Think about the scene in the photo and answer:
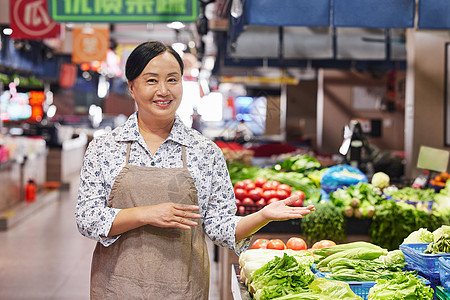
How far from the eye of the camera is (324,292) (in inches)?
106

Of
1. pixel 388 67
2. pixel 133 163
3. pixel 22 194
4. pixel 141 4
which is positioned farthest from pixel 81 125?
pixel 133 163

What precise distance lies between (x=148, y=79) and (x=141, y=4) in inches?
111

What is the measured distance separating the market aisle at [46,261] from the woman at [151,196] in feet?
11.2

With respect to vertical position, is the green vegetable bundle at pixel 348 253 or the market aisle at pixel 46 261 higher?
the green vegetable bundle at pixel 348 253

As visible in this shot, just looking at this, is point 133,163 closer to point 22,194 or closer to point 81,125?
point 22,194

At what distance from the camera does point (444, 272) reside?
110 inches

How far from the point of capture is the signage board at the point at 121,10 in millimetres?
5281

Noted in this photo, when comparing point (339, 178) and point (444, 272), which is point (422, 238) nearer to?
point (444, 272)

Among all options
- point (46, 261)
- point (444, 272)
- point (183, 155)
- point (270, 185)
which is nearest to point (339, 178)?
point (270, 185)

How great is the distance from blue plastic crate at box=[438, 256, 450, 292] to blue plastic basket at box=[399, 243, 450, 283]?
93mm

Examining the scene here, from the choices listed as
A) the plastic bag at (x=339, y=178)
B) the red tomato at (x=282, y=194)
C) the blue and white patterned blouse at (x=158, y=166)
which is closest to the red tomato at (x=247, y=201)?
the red tomato at (x=282, y=194)

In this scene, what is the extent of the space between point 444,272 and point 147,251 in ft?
4.49

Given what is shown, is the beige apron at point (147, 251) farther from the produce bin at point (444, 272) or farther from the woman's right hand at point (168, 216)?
the produce bin at point (444, 272)

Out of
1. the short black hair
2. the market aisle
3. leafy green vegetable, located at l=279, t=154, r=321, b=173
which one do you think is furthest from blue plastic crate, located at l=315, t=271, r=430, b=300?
leafy green vegetable, located at l=279, t=154, r=321, b=173
